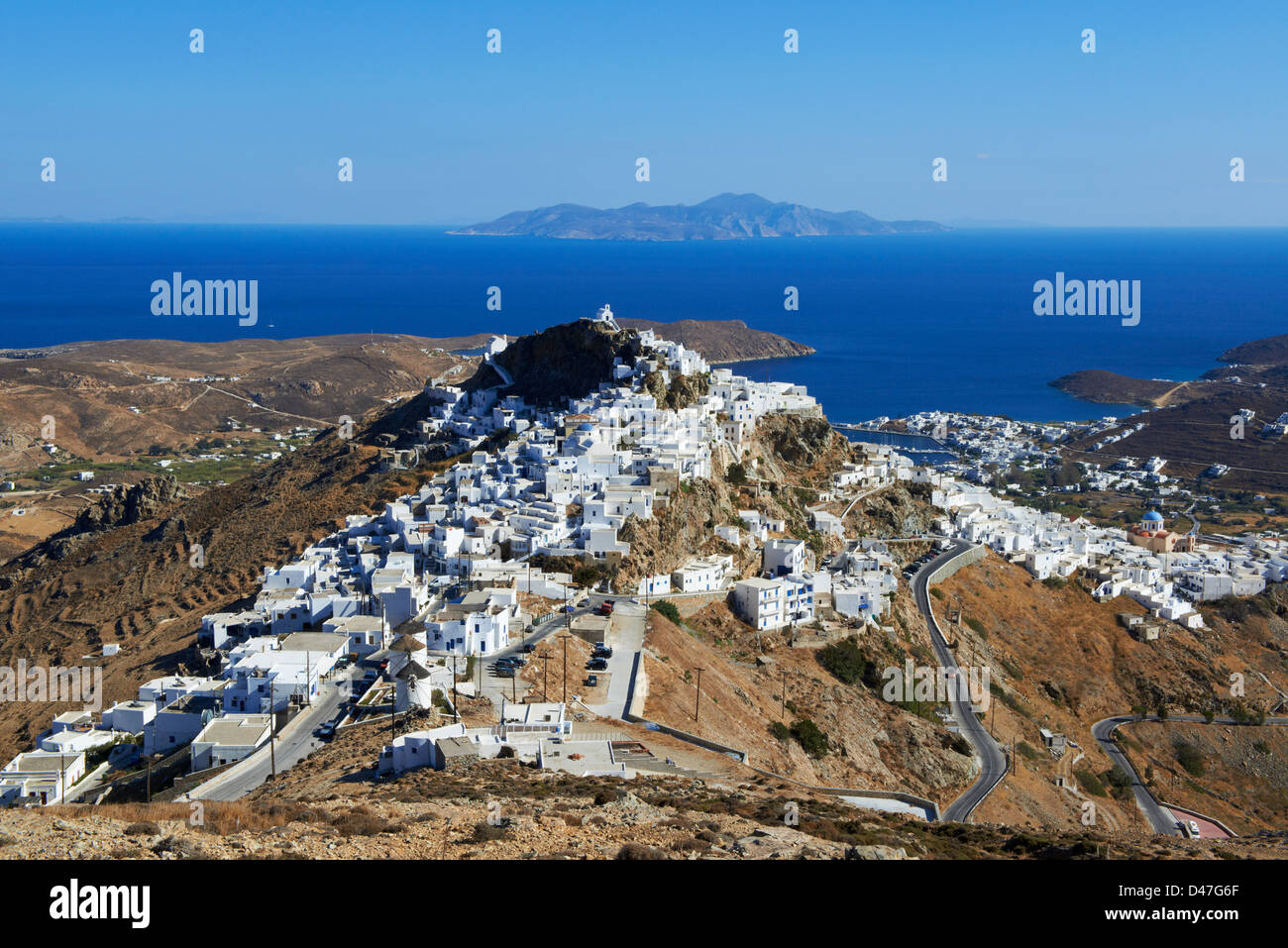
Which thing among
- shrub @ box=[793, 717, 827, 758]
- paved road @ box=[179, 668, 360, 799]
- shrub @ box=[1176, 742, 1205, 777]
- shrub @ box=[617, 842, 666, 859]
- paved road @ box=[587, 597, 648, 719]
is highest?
shrub @ box=[617, 842, 666, 859]

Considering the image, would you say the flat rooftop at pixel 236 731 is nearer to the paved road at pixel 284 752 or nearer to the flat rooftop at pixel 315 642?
the paved road at pixel 284 752

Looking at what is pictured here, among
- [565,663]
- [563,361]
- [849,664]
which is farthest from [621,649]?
[563,361]

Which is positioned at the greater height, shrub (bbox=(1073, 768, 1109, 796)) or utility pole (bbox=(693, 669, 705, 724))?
utility pole (bbox=(693, 669, 705, 724))

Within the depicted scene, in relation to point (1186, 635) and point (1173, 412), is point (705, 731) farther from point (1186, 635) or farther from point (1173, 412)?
point (1173, 412)

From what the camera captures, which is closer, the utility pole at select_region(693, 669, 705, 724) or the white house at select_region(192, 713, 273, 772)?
the white house at select_region(192, 713, 273, 772)

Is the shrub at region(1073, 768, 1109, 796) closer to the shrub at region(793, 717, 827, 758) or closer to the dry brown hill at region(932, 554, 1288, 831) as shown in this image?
the dry brown hill at region(932, 554, 1288, 831)

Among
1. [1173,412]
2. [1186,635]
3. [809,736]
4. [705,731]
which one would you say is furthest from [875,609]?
[1173,412]

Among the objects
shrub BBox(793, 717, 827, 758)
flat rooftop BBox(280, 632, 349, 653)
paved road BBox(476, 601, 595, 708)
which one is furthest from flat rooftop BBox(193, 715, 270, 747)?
shrub BBox(793, 717, 827, 758)
